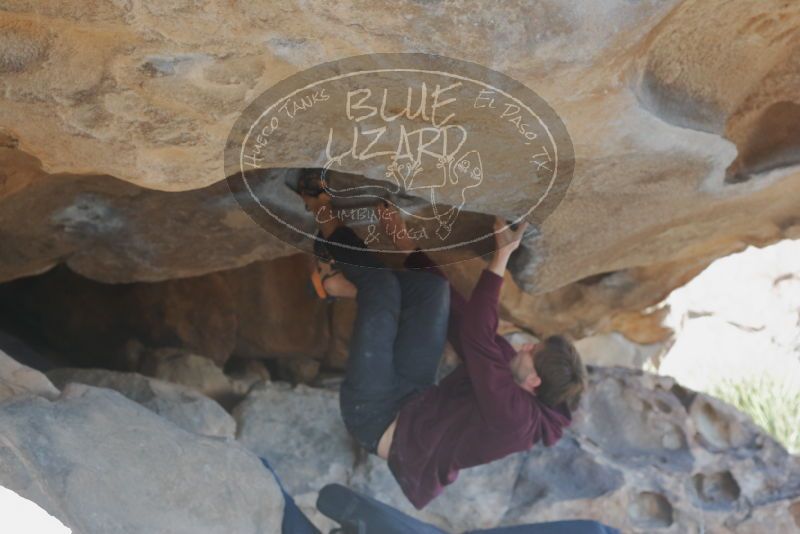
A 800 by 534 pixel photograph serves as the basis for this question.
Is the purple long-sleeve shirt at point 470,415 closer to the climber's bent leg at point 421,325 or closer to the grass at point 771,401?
the climber's bent leg at point 421,325

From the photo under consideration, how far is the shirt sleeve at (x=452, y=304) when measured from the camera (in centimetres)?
234

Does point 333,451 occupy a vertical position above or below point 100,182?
below

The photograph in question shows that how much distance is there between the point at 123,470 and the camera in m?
1.67

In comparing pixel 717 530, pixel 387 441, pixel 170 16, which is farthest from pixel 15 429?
pixel 717 530

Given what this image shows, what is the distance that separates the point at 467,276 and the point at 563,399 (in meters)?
0.53

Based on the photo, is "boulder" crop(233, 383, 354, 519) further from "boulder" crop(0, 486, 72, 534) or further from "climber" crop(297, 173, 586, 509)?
"boulder" crop(0, 486, 72, 534)

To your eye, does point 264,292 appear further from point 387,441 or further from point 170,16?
point 170,16

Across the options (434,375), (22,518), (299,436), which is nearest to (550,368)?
(434,375)

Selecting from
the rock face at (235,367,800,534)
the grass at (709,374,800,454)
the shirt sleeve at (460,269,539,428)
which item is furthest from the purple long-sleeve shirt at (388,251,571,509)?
the grass at (709,374,800,454)

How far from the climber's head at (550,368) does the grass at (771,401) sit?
2.34 m

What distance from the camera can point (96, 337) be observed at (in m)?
2.96

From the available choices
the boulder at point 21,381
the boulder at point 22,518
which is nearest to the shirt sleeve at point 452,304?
the boulder at point 21,381

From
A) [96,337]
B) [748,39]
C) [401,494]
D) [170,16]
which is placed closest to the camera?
[170,16]

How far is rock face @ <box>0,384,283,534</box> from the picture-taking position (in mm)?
1505
